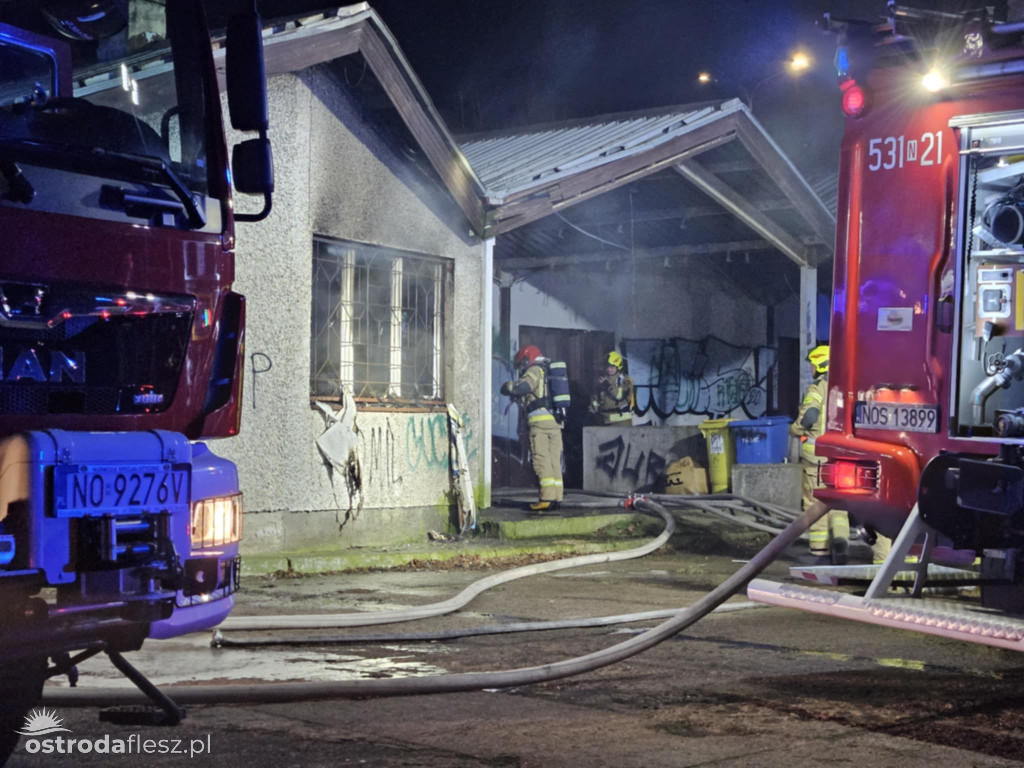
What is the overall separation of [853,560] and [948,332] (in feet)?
18.6

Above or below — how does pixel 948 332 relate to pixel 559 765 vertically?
above

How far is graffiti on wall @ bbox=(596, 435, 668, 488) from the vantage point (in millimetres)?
16453

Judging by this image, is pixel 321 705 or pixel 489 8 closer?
pixel 321 705

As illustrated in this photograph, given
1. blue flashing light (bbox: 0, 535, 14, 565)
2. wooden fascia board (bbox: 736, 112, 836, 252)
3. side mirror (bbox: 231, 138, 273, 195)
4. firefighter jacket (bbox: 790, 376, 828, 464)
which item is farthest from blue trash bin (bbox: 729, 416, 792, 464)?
blue flashing light (bbox: 0, 535, 14, 565)

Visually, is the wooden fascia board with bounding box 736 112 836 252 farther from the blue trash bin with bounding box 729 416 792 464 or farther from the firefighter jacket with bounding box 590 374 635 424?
the firefighter jacket with bounding box 590 374 635 424

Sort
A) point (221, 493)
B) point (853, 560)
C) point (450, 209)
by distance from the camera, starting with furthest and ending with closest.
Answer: point (450, 209)
point (853, 560)
point (221, 493)

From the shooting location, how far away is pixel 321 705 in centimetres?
496

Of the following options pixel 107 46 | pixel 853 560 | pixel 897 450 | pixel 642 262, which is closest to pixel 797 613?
pixel 897 450

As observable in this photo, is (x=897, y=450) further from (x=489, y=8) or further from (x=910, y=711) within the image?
(x=489, y=8)

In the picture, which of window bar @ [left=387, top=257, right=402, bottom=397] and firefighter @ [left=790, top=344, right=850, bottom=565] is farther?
window bar @ [left=387, top=257, right=402, bottom=397]

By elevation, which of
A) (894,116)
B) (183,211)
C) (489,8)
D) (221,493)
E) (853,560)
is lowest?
(853,560)

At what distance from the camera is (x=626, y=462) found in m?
16.5

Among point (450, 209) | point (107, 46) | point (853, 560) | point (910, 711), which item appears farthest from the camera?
point (450, 209)

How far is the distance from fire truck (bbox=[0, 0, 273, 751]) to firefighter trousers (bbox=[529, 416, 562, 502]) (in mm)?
8368
